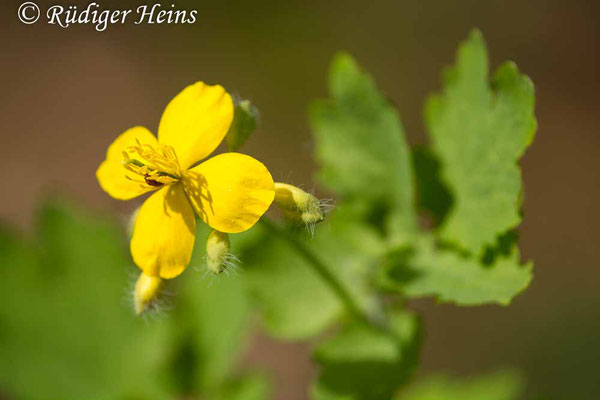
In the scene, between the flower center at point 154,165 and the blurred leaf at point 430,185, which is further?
the blurred leaf at point 430,185

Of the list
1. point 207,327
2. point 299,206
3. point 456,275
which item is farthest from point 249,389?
point 299,206

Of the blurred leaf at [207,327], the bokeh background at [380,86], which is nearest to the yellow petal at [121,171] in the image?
the blurred leaf at [207,327]

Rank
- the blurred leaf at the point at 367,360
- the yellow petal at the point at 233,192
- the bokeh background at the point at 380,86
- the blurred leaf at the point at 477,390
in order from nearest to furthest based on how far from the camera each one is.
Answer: the yellow petal at the point at 233,192 < the blurred leaf at the point at 367,360 < the blurred leaf at the point at 477,390 < the bokeh background at the point at 380,86

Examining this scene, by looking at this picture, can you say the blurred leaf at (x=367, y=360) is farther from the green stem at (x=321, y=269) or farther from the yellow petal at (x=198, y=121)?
the yellow petal at (x=198, y=121)

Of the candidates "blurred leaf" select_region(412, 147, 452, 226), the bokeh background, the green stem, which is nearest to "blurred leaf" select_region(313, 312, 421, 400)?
the green stem

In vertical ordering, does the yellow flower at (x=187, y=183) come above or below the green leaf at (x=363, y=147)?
below

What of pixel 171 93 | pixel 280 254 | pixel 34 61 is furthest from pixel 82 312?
pixel 34 61
